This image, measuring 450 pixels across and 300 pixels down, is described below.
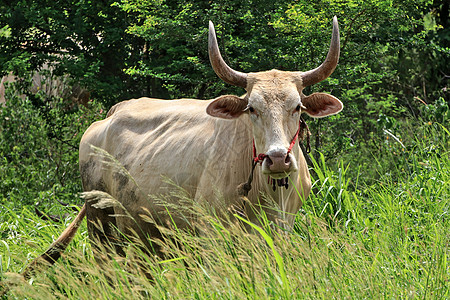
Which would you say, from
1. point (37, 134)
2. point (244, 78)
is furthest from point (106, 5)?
point (244, 78)

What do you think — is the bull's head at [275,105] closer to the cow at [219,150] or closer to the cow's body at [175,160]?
the cow at [219,150]

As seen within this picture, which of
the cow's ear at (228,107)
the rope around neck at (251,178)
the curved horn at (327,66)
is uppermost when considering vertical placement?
the curved horn at (327,66)

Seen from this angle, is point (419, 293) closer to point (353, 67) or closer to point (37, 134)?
point (353, 67)

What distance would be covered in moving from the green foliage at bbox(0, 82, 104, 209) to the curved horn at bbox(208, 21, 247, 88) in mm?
4642

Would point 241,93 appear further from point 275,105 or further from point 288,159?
point 288,159

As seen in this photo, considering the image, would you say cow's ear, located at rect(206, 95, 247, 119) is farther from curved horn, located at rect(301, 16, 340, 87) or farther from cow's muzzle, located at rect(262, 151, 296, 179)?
cow's muzzle, located at rect(262, 151, 296, 179)

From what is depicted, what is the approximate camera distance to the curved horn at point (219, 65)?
478cm

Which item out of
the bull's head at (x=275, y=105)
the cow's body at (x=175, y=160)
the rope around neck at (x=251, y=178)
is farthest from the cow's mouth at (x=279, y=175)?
the cow's body at (x=175, y=160)

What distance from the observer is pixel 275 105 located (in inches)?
177

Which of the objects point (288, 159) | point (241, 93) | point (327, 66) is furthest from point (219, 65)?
point (241, 93)

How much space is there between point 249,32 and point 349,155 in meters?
2.27

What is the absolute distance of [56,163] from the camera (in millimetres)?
10141

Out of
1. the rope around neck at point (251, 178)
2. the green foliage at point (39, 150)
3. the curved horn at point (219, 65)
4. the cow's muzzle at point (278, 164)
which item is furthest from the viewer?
the green foliage at point (39, 150)

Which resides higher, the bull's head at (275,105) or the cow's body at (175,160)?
the bull's head at (275,105)
